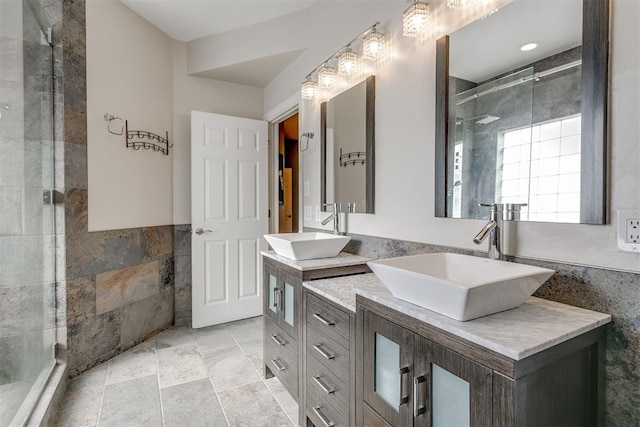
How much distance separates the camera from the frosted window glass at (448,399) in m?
0.85

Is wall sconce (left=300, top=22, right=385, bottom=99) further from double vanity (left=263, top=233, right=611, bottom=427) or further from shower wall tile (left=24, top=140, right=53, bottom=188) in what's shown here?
shower wall tile (left=24, top=140, right=53, bottom=188)

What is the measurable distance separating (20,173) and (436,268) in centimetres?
222

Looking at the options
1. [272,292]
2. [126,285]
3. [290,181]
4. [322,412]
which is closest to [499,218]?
[322,412]

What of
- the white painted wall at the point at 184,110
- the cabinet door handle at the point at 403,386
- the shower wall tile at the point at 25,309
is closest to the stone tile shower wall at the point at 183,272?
the white painted wall at the point at 184,110

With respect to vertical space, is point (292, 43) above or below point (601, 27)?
above

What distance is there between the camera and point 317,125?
2.61 meters

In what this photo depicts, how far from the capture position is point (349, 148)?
86.6 inches

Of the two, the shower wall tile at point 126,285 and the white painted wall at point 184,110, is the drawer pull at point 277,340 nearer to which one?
the shower wall tile at point 126,285

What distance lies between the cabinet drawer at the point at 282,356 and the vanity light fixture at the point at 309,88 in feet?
5.59

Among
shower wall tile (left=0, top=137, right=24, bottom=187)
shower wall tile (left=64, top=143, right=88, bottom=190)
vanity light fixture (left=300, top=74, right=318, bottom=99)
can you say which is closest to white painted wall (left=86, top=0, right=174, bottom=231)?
shower wall tile (left=64, top=143, right=88, bottom=190)

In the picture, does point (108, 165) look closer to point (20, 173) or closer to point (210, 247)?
point (20, 173)

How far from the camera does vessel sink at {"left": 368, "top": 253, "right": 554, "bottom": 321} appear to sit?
844mm

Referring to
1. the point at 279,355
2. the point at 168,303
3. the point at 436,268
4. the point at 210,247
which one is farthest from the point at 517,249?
the point at 168,303

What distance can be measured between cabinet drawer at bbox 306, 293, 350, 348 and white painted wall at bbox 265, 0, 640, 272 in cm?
56
